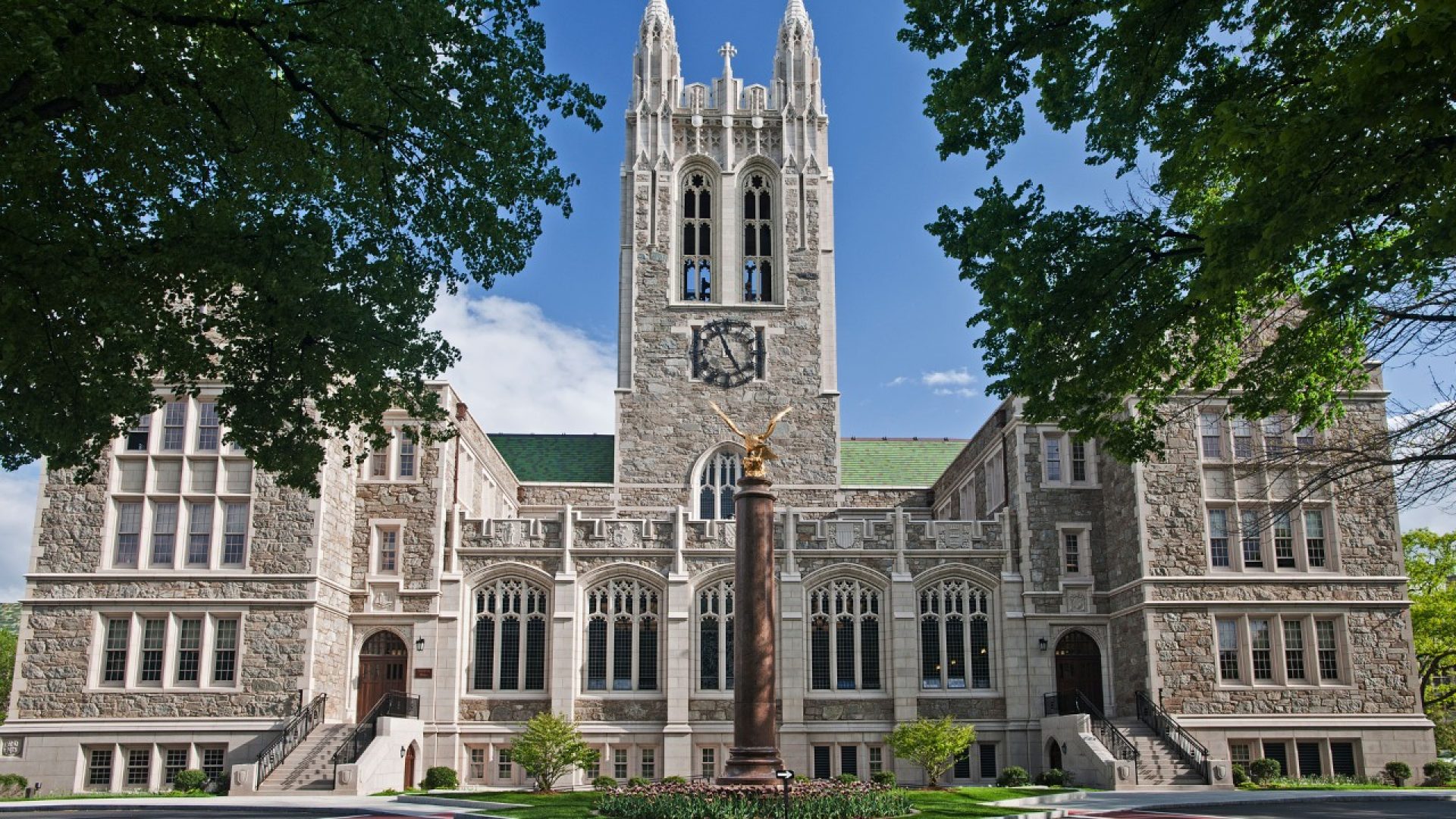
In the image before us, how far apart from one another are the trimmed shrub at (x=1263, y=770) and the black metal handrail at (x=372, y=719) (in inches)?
808

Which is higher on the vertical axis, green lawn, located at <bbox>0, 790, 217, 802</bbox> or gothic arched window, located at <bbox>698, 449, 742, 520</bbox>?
gothic arched window, located at <bbox>698, 449, 742, 520</bbox>

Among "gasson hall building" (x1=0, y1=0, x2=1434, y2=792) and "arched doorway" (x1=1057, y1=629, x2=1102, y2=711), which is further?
"arched doorway" (x1=1057, y1=629, x2=1102, y2=711)

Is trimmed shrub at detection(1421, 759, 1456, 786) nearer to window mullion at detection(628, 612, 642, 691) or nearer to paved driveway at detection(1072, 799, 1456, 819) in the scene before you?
paved driveway at detection(1072, 799, 1456, 819)

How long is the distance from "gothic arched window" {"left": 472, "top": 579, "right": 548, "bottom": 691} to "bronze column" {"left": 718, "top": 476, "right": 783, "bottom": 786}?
1349 cm

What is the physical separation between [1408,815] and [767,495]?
11.7m

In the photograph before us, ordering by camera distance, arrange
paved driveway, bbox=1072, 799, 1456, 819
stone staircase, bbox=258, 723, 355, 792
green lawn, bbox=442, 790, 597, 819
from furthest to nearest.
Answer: stone staircase, bbox=258, 723, 355, 792
paved driveway, bbox=1072, 799, 1456, 819
green lawn, bbox=442, 790, 597, 819

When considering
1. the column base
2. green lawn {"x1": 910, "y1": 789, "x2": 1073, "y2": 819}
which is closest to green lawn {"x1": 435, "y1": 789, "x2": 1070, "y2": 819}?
green lawn {"x1": 910, "y1": 789, "x2": 1073, "y2": 819}

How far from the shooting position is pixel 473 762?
109 ft

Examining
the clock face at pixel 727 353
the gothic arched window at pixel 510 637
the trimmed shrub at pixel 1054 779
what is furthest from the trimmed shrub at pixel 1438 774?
the clock face at pixel 727 353

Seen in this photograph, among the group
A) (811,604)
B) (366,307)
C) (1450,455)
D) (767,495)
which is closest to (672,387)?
(811,604)

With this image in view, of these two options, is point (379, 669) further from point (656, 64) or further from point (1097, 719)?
point (656, 64)

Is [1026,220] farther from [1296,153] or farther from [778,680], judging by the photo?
[778,680]

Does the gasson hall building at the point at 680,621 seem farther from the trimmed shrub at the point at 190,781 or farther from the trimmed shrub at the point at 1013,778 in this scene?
the trimmed shrub at the point at 1013,778

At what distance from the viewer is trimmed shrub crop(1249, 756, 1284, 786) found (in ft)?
96.2
